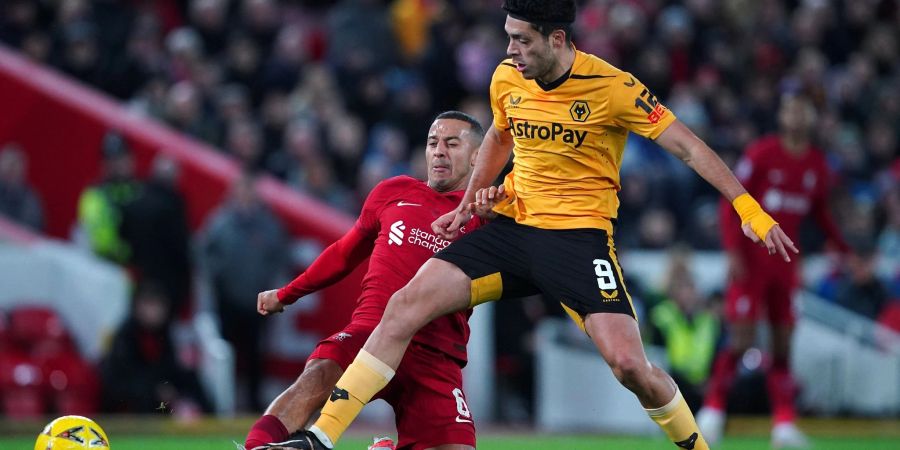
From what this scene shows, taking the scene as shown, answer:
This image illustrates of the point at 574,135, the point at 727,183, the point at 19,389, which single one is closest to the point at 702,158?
the point at 727,183

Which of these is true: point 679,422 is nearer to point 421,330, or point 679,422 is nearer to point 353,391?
point 421,330

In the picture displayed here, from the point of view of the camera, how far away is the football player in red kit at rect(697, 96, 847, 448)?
1167cm

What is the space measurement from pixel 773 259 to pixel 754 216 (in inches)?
206

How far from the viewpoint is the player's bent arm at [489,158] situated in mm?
7348

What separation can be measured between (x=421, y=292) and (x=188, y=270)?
7279mm

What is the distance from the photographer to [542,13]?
689cm

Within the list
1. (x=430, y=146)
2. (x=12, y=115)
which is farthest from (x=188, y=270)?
(x=430, y=146)

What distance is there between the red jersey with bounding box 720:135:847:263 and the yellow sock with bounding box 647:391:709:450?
4.77 m

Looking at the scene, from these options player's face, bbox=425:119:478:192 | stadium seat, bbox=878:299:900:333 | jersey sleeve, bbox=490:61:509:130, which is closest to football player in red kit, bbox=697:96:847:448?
stadium seat, bbox=878:299:900:333

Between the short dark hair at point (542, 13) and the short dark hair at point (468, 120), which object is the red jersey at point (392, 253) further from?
the short dark hair at point (542, 13)

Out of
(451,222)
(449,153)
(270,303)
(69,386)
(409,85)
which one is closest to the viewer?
(451,222)

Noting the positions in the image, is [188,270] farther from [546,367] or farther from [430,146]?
[430,146]

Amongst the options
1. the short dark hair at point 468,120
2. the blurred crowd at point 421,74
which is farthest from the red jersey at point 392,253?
the blurred crowd at point 421,74

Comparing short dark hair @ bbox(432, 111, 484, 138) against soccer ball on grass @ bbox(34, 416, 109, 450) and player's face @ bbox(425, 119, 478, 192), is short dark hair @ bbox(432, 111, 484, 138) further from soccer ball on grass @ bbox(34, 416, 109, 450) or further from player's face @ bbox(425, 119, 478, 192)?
soccer ball on grass @ bbox(34, 416, 109, 450)
